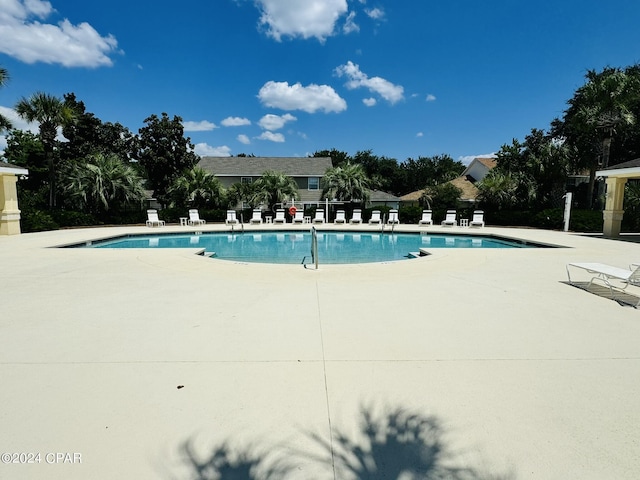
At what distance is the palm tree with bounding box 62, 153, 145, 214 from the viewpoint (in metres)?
22.5

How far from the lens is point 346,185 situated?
27.5 metres

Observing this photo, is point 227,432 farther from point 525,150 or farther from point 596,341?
point 525,150

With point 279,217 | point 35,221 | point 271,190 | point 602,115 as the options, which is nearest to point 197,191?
point 271,190

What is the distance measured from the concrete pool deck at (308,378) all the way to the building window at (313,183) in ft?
96.5

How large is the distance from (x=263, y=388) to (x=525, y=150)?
3052 cm

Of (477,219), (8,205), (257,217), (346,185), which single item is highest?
(346,185)

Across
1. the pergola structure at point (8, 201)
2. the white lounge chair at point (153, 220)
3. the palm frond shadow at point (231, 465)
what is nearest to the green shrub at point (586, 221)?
the palm frond shadow at point (231, 465)

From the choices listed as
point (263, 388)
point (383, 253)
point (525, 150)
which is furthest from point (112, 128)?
point (263, 388)

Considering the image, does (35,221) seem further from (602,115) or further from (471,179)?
(471,179)

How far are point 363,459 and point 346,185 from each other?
85.0 ft

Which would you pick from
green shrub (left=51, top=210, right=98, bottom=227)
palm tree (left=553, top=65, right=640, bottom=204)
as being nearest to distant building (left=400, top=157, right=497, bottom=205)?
A: palm tree (left=553, top=65, right=640, bottom=204)

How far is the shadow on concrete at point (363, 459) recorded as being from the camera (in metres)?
2.10

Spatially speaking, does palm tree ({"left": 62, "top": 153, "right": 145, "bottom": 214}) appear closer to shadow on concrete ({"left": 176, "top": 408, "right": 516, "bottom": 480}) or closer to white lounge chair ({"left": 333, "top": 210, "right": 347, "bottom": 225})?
white lounge chair ({"left": 333, "top": 210, "right": 347, "bottom": 225})

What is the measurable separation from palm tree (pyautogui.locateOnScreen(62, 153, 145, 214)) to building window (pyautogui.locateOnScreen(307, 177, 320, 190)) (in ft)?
52.0
